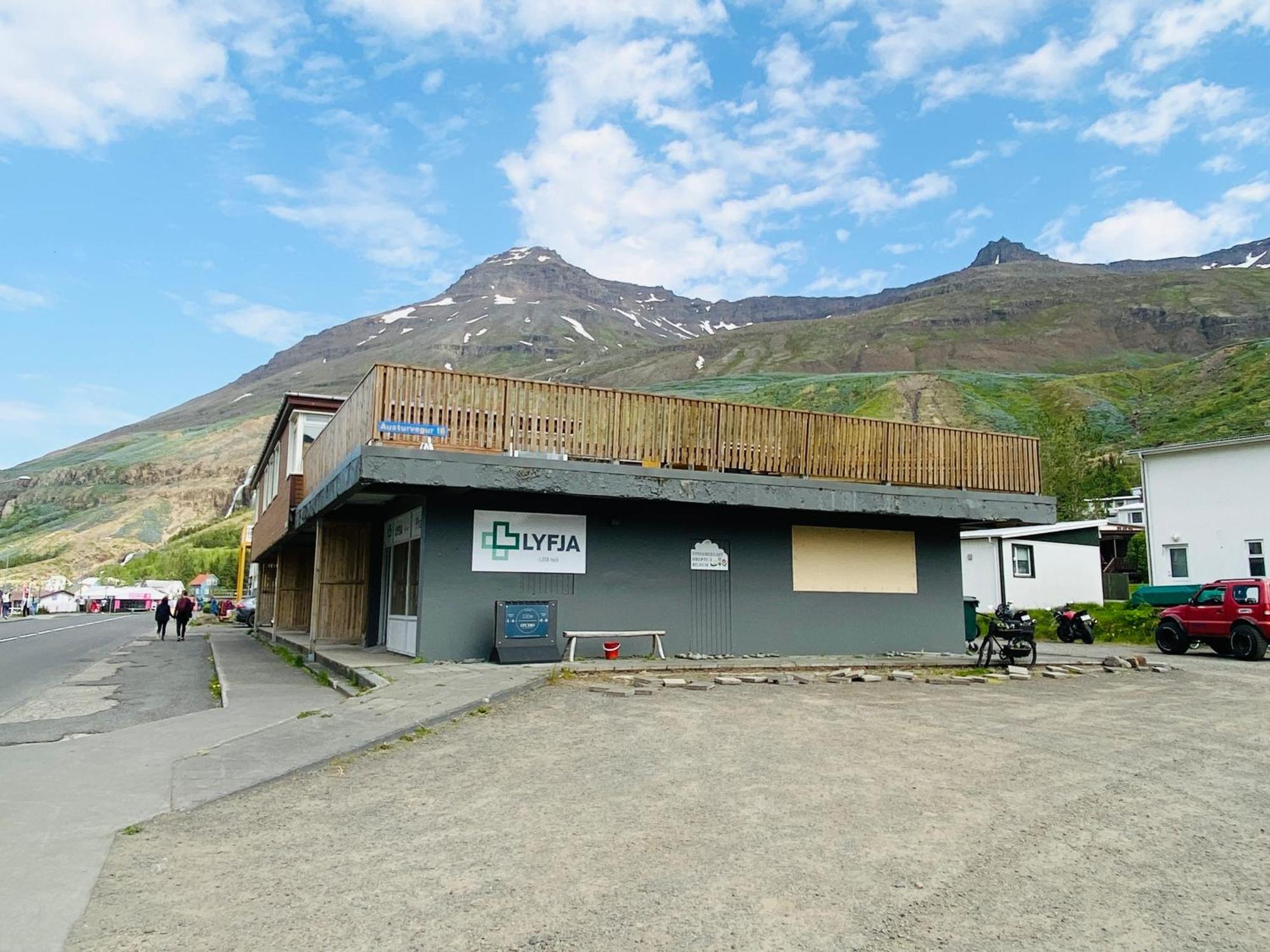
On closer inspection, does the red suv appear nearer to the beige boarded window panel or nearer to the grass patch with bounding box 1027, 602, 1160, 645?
the grass patch with bounding box 1027, 602, 1160, 645

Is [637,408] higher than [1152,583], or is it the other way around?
[637,408]

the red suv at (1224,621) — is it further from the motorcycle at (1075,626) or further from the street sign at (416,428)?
the street sign at (416,428)

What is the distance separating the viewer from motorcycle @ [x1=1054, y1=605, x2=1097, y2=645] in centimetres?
2514

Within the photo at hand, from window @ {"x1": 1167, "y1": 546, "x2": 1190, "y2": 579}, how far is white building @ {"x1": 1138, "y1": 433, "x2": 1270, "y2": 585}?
2 centimetres

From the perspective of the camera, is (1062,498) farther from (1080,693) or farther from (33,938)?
(33,938)

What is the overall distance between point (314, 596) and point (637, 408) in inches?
329

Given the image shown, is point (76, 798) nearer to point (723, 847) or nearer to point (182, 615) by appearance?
point (723, 847)

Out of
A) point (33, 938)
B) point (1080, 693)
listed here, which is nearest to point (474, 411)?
point (1080, 693)

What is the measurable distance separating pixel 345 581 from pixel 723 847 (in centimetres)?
1649

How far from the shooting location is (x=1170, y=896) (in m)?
4.44

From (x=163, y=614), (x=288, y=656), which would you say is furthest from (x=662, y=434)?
(x=163, y=614)

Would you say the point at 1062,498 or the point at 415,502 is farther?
the point at 1062,498

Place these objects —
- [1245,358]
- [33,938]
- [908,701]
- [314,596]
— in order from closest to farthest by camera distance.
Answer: [33,938] < [908,701] < [314,596] < [1245,358]

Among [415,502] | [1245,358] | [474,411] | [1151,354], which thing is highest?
[1151,354]
